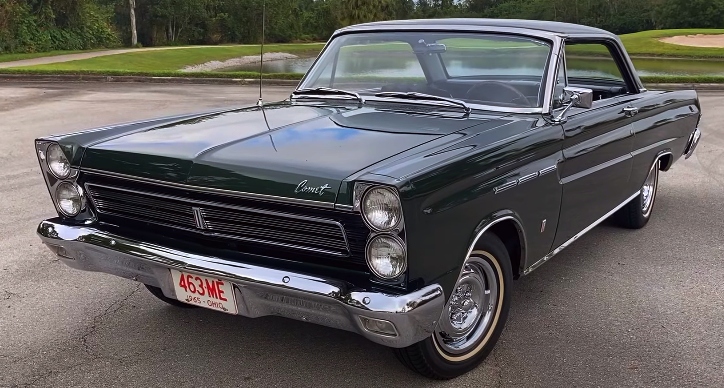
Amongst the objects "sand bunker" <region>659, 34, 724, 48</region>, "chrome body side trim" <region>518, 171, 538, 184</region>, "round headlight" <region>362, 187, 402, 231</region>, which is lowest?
"sand bunker" <region>659, 34, 724, 48</region>

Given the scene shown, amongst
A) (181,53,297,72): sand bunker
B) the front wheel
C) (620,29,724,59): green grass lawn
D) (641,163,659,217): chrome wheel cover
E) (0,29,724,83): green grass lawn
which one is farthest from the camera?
(620,29,724,59): green grass lawn

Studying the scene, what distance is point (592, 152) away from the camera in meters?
3.90

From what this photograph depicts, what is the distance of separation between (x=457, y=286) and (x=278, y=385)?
2.97 feet

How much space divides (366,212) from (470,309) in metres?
0.93

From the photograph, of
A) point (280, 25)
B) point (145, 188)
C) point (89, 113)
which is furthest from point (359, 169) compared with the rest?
point (280, 25)

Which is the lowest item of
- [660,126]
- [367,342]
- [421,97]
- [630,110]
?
[367,342]

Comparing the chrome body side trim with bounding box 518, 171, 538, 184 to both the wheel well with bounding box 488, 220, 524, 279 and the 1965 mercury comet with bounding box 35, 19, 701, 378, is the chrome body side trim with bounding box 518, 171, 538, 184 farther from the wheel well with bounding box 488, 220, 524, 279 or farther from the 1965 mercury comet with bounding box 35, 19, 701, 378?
the wheel well with bounding box 488, 220, 524, 279

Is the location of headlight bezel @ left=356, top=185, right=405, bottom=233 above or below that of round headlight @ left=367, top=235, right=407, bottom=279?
above

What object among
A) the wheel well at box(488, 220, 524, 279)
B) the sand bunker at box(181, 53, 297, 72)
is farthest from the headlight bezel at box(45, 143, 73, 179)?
the sand bunker at box(181, 53, 297, 72)

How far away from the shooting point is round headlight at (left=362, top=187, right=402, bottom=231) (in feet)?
8.14

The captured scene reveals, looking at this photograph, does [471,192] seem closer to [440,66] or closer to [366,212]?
[366,212]

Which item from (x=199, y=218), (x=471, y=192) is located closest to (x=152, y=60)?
(x=199, y=218)

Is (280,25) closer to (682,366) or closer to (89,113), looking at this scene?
(89,113)

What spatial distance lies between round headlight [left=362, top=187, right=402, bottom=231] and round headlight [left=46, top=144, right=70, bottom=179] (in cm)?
160
